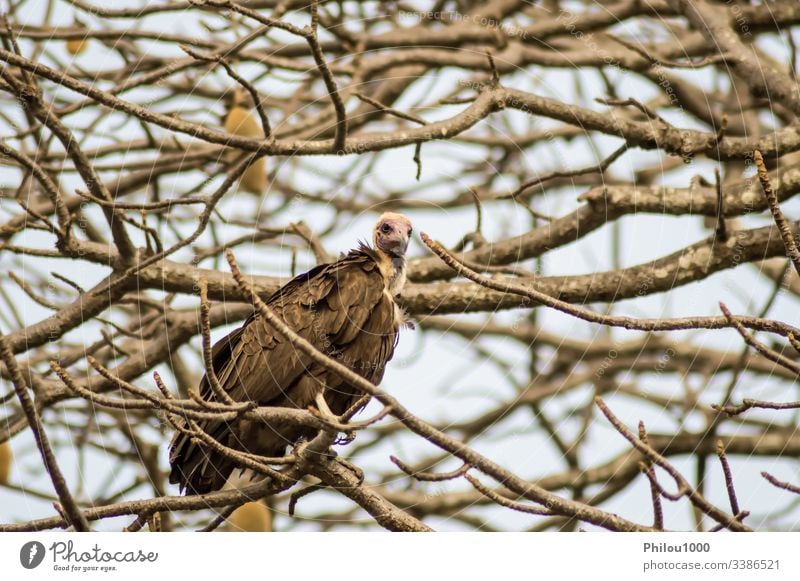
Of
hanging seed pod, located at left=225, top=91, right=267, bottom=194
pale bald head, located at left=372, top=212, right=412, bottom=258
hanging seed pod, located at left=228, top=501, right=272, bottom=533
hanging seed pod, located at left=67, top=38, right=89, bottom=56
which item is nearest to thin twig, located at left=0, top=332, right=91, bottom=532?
→ hanging seed pod, located at left=228, top=501, right=272, bottom=533

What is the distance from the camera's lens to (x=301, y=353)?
5039 millimetres

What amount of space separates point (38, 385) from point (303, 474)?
218 cm

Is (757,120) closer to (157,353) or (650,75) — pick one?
Result: (650,75)

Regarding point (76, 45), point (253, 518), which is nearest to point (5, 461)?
point (253, 518)
